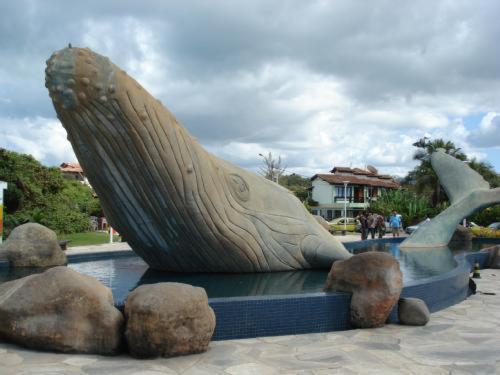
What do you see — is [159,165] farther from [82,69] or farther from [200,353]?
[200,353]

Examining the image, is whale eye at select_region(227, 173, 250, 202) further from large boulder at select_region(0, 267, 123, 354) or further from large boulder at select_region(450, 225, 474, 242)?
large boulder at select_region(450, 225, 474, 242)

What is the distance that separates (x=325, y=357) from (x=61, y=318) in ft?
8.30

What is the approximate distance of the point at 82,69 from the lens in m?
6.50

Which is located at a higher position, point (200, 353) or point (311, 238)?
point (311, 238)

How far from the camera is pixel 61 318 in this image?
4.71m

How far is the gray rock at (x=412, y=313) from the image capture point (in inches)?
246

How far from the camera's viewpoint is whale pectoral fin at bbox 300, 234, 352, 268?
9258 millimetres

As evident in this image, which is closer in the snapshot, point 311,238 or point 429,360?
point 429,360

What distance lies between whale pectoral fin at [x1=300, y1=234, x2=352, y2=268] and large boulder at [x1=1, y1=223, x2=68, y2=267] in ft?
17.2

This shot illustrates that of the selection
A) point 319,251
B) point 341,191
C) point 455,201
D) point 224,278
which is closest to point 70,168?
point 341,191

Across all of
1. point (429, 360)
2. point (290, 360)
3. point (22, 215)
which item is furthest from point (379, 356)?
point (22, 215)

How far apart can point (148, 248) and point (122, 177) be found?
1737mm

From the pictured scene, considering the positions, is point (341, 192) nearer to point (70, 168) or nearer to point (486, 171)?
point (486, 171)

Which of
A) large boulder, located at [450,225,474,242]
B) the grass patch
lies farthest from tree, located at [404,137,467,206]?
the grass patch
